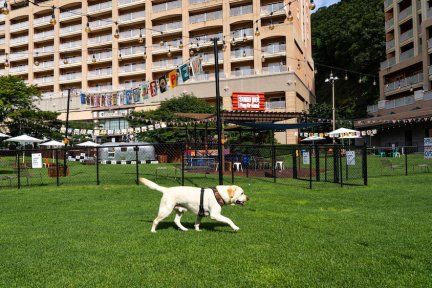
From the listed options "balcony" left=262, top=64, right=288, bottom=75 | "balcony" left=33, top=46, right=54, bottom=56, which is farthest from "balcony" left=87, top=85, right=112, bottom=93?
"balcony" left=262, top=64, right=288, bottom=75

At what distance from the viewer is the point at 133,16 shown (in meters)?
58.2

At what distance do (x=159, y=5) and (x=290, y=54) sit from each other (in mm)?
19938

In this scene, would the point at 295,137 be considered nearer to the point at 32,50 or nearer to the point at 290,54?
the point at 290,54

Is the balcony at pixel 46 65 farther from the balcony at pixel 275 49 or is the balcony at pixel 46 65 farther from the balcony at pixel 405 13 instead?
the balcony at pixel 405 13

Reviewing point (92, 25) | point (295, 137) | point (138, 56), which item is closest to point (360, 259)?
point (295, 137)

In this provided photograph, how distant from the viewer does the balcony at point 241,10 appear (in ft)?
168

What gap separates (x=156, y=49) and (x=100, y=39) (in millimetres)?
9919

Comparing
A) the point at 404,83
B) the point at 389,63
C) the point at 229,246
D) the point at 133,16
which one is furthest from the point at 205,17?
the point at 229,246

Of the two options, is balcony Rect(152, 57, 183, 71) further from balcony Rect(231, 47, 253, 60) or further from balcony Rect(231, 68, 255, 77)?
balcony Rect(231, 68, 255, 77)

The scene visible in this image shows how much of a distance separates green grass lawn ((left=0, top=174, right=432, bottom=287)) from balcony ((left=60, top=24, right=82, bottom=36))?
55.6 meters

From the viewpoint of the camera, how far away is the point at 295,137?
49.0 meters

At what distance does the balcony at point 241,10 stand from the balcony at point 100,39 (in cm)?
1877

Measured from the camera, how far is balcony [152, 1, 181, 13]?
55719mm

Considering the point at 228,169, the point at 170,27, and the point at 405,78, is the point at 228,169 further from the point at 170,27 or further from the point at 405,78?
the point at 170,27
